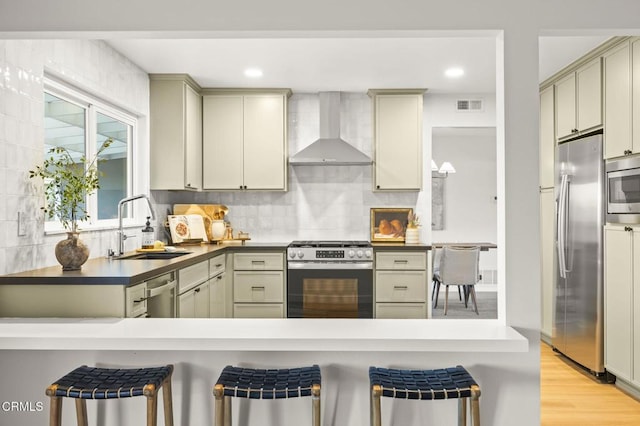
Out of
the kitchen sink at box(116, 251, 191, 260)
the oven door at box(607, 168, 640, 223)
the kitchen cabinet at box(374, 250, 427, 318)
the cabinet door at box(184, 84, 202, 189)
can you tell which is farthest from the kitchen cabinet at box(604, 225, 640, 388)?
the cabinet door at box(184, 84, 202, 189)

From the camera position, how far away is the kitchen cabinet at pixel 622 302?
3.43 meters

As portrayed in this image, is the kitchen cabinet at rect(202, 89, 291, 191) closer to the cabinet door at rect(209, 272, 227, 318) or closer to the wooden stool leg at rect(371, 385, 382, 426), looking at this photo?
the cabinet door at rect(209, 272, 227, 318)

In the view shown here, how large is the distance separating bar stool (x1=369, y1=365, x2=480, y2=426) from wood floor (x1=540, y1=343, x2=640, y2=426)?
1532 mm

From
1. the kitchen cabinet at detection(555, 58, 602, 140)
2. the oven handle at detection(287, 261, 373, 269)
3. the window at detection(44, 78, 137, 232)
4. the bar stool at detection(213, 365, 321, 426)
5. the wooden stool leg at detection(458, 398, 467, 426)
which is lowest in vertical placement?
the wooden stool leg at detection(458, 398, 467, 426)

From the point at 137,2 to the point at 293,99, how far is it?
10.6ft

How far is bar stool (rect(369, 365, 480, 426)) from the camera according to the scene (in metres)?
1.85

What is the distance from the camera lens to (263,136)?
5.16m

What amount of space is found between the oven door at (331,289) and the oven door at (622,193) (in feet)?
6.68

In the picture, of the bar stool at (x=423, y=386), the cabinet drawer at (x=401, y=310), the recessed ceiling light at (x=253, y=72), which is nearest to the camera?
the bar stool at (x=423, y=386)

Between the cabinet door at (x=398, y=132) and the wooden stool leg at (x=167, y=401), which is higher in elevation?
the cabinet door at (x=398, y=132)

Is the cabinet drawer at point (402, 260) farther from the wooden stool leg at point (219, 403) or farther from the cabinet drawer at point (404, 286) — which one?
the wooden stool leg at point (219, 403)

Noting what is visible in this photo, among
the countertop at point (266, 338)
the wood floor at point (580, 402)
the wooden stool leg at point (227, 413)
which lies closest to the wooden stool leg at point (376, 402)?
the countertop at point (266, 338)

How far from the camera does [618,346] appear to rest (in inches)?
143

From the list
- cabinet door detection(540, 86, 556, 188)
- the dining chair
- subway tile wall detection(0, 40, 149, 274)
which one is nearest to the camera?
subway tile wall detection(0, 40, 149, 274)
